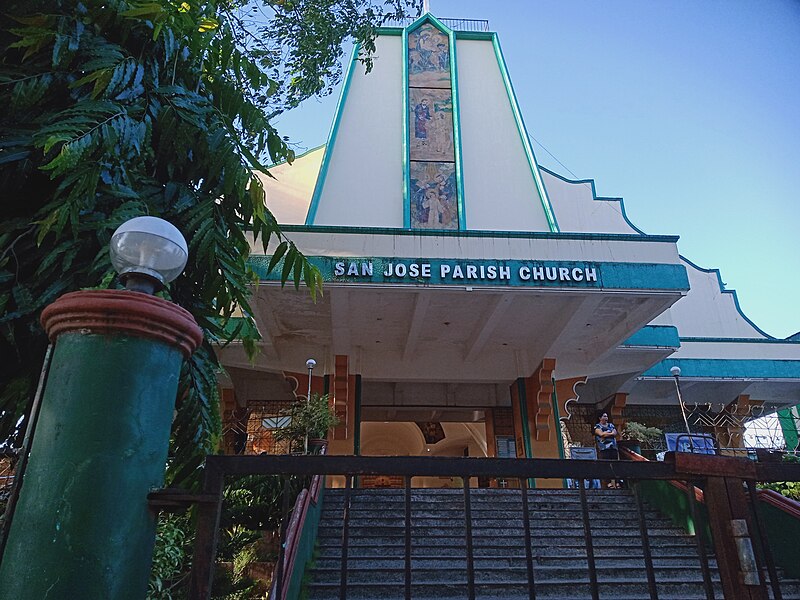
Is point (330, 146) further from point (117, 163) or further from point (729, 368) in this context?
point (729, 368)

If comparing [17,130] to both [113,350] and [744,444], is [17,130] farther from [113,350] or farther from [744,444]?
[744,444]

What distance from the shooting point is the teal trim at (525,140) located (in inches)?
438

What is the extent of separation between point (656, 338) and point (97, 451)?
1208 cm

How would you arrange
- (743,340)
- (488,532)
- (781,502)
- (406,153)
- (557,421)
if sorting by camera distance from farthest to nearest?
(743,340) < (557,421) < (406,153) < (488,532) < (781,502)

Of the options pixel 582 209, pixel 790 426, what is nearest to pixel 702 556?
pixel 582 209

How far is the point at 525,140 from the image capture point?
12.0m

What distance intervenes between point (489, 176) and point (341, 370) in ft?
16.8

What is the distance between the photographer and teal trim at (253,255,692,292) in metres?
8.81

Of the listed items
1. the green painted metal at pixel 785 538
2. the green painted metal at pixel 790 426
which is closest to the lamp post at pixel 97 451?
the green painted metal at pixel 785 538

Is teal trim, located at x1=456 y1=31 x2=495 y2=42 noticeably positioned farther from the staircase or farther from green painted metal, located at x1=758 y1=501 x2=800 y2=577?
green painted metal, located at x1=758 y1=501 x2=800 y2=577

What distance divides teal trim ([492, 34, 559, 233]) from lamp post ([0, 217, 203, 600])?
9.93 metres

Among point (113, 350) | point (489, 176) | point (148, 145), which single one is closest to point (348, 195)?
point (489, 176)

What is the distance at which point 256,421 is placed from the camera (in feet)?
44.1

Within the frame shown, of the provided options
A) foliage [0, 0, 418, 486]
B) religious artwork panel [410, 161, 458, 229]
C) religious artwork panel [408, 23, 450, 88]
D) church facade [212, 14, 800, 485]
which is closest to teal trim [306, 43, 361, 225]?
church facade [212, 14, 800, 485]
